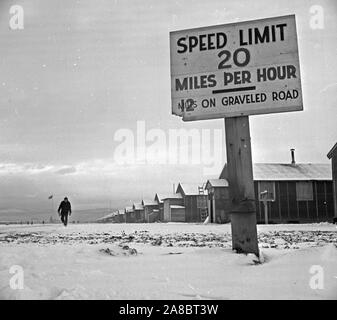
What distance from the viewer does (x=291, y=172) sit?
1443 inches

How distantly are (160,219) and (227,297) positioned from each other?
5370 centimetres

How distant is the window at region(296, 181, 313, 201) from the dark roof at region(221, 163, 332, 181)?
0.49 meters

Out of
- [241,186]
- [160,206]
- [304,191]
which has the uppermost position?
[304,191]

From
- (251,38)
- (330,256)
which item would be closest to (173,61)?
(251,38)

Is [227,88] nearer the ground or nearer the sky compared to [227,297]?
nearer the sky

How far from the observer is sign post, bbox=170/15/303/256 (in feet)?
16.5

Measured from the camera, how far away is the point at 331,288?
3.30m

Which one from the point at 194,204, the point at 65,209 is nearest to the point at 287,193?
the point at 194,204

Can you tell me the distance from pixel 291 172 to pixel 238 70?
33.5 metres

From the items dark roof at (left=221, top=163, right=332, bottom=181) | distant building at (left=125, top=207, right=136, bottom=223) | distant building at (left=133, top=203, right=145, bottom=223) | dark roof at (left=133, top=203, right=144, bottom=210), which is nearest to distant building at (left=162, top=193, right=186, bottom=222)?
dark roof at (left=221, top=163, right=332, bottom=181)

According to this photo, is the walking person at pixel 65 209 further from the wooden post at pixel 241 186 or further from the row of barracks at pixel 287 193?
the row of barracks at pixel 287 193

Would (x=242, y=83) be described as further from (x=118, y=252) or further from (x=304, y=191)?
(x=304, y=191)

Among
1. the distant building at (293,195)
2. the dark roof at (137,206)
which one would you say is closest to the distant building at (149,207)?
the dark roof at (137,206)
